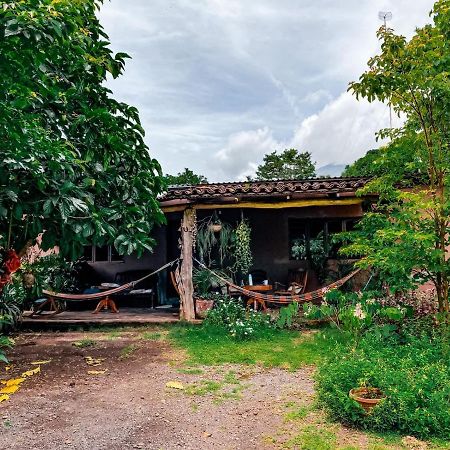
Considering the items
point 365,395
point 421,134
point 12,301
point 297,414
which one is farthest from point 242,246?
point 365,395

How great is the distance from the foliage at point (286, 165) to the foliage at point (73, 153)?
859 inches

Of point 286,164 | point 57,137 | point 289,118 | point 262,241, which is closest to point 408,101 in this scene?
point 57,137

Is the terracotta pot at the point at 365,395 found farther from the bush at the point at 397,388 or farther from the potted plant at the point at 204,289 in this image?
the potted plant at the point at 204,289

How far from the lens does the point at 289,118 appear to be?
1571 centimetres

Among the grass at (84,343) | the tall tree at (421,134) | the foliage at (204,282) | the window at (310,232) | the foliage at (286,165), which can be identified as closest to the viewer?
the tall tree at (421,134)

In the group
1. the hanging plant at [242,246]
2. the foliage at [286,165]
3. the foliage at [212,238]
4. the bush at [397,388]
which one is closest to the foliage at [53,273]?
the foliage at [212,238]

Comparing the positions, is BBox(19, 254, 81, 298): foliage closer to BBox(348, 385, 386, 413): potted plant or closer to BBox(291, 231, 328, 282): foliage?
BBox(291, 231, 328, 282): foliage

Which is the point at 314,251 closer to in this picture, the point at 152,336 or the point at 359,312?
the point at 359,312

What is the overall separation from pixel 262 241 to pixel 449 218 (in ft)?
16.8

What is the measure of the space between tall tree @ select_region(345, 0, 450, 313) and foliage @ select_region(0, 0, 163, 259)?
2.85 meters

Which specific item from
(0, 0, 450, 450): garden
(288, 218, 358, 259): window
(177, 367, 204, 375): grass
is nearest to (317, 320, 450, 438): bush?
(0, 0, 450, 450): garden

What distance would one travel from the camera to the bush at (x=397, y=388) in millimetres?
3295

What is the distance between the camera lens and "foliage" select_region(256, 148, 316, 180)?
26188 mm

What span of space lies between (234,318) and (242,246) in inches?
70.9
